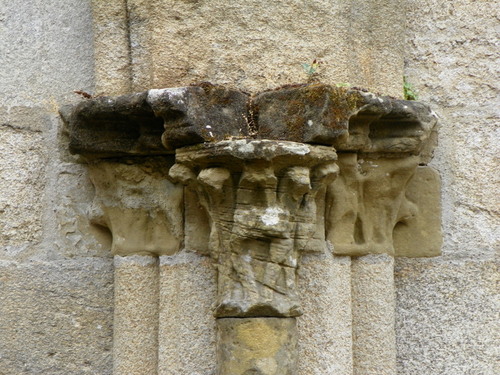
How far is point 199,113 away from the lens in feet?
7.18

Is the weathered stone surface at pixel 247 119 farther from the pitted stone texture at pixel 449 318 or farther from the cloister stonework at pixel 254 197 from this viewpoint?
the pitted stone texture at pixel 449 318

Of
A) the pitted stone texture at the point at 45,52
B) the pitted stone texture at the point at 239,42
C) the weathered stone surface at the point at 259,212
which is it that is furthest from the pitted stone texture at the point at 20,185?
the weathered stone surface at the point at 259,212

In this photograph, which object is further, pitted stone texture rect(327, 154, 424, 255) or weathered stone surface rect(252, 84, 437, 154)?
pitted stone texture rect(327, 154, 424, 255)

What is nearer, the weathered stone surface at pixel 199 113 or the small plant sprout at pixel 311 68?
the weathered stone surface at pixel 199 113

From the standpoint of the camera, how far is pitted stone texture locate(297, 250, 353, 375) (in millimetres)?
2352

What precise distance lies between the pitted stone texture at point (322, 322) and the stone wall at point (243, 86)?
0.31 ft

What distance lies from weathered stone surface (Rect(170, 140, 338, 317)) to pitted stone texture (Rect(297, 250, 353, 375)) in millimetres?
138

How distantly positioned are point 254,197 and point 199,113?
0.29 m

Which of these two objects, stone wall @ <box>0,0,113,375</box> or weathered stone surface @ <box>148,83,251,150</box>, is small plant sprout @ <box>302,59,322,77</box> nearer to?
weathered stone surface @ <box>148,83,251,150</box>

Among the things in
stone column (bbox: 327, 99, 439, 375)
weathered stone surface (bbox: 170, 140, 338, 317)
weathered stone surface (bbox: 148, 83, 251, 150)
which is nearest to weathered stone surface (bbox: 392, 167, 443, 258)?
stone column (bbox: 327, 99, 439, 375)

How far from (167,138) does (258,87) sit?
38 centimetres

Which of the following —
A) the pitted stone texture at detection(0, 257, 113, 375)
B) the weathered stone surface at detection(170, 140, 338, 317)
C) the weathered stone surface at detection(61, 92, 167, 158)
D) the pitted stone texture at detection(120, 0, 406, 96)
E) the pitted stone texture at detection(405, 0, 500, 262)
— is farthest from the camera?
the pitted stone texture at detection(405, 0, 500, 262)

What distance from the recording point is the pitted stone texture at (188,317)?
234 cm

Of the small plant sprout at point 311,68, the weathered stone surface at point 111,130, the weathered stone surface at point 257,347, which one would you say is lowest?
the weathered stone surface at point 257,347
